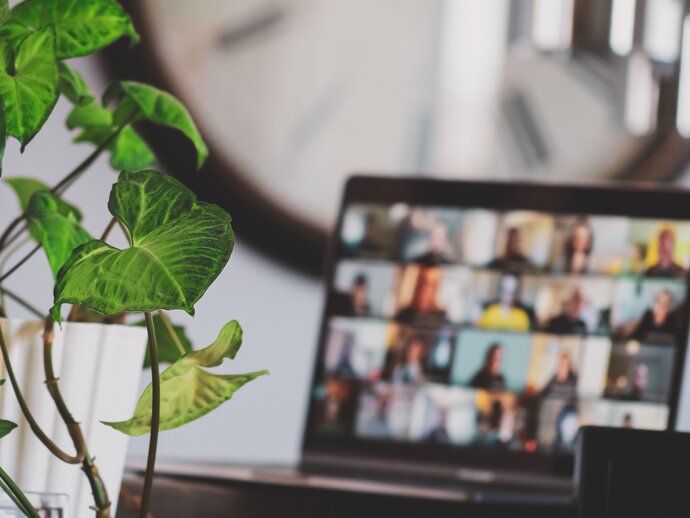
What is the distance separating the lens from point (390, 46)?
4.22 ft

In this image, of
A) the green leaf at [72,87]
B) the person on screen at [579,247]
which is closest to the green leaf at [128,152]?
the green leaf at [72,87]

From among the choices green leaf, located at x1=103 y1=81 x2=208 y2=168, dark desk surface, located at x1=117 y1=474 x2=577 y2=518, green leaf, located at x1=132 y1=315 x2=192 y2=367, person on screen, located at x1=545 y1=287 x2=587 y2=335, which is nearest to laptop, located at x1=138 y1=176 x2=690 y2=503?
person on screen, located at x1=545 y1=287 x2=587 y2=335

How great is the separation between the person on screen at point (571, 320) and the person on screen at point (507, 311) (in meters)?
0.02

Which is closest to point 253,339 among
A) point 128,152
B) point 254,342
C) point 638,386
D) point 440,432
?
point 254,342

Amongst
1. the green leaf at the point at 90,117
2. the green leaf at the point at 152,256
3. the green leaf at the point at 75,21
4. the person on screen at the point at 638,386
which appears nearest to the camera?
the green leaf at the point at 152,256

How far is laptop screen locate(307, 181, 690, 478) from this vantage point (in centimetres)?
84

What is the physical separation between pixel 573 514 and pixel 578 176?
92 cm

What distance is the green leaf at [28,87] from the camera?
1.29 feet

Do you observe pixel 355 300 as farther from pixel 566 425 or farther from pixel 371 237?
pixel 566 425

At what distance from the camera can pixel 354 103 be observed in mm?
1284

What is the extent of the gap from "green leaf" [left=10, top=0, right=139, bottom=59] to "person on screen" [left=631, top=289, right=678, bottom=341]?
561 mm

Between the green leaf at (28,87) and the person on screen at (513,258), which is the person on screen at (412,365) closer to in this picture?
the person on screen at (513,258)

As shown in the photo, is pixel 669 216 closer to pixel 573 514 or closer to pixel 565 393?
pixel 565 393

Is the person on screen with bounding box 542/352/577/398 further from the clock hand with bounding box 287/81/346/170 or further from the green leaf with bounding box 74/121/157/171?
the clock hand with bounding box 287/81/346/170
